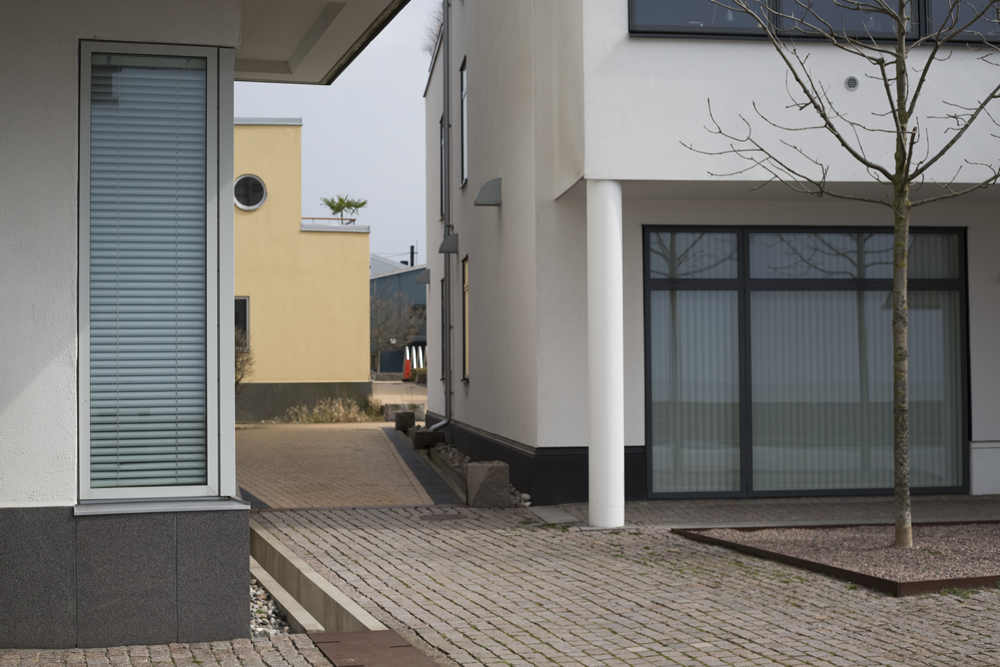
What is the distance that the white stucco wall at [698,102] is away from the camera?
9688 mm

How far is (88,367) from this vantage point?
218 inches

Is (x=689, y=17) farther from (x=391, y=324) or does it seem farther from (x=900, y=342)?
(x=391, y=324)

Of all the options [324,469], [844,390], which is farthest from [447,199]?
[844,390]

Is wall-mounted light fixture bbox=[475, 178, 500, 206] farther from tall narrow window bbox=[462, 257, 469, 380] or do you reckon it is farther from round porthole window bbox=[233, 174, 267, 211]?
round porthole window bbox=[233, 174, 267, 211]

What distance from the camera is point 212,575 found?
5.56m

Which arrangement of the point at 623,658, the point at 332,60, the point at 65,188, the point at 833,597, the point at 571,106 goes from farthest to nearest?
the point at 571,106 → the point at 332,60 → the point at 833,597 → the point at 65,188 → the point at 623,658

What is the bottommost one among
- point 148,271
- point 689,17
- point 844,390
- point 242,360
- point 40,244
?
point 844,390

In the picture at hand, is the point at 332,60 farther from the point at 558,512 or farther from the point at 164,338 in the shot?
the point at 558,512

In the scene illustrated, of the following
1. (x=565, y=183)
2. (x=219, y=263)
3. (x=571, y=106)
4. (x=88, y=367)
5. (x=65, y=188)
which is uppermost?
(x=571, y=106)

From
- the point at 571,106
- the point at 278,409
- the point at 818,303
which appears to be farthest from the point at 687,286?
the point at 278,409

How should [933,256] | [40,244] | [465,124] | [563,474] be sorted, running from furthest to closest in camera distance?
[465,124]
[933,256]
[563,474]
[40,244]

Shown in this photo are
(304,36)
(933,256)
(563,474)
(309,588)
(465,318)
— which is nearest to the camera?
(309,588)

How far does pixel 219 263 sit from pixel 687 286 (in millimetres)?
6604

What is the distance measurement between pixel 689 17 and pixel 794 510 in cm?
476
